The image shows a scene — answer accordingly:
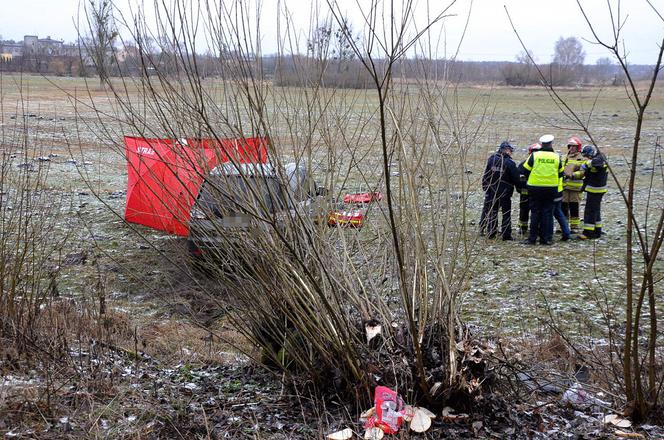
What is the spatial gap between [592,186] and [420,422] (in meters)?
8.19

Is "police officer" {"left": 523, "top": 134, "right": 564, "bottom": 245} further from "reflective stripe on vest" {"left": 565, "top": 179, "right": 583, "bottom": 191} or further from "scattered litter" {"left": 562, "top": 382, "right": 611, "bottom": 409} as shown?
"scattered litter" {"left": 562, "top": 382, "right": 611, "bottom": 409}

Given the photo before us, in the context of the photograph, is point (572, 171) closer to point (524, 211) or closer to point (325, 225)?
point (524, 211)

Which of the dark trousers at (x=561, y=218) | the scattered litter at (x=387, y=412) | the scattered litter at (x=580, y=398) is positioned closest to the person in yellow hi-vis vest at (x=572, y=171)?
the dark trousers at (x=561, y=218)

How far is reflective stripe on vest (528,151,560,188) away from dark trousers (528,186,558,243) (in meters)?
0.10

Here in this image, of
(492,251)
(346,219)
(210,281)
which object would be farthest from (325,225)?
(492,251)

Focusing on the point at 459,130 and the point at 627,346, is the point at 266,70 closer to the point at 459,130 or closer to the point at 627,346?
the point at 459,130

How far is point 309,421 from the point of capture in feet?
15.1

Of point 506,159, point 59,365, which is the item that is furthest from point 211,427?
point 506,159

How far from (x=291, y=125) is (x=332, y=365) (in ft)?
5.87

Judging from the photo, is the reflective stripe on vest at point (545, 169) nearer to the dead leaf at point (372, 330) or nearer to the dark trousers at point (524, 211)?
the dark trousers at point (524, 211)

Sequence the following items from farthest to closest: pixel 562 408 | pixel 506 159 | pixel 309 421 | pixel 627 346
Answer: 1. pixel 506 159
2. pixel 562 408
3. pixel 309 421
4. pixel 627 346

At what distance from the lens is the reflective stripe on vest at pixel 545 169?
1102 centimetres

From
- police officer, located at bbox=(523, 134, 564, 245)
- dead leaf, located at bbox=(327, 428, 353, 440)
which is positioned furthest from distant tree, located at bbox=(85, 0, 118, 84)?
police officer, located at bbox=(523, 134, 564, 245)

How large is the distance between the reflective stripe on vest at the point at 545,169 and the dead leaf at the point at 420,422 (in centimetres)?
764
